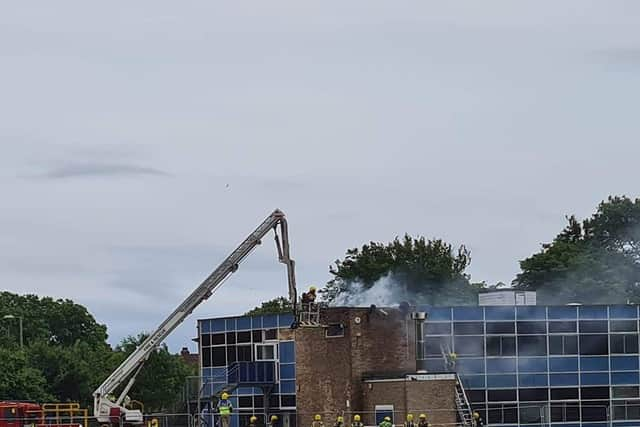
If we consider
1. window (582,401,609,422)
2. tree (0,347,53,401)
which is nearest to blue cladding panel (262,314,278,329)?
window (582,401,609,422)

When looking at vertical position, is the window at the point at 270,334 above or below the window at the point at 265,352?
above

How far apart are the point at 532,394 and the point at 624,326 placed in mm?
5988

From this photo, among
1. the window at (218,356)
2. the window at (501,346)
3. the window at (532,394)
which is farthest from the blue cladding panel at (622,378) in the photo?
the window at (218,356)

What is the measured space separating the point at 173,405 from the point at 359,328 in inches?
1669

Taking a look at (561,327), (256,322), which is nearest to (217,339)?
(256,322)

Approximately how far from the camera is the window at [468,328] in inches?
2928

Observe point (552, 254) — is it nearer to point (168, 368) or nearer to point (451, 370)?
point (168, 368)

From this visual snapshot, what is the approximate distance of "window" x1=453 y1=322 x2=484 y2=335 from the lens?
74375 millimetres

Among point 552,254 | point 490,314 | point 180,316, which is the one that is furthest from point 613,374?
point 552,254

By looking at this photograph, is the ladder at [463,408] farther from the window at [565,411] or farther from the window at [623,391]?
the window at [623,391]

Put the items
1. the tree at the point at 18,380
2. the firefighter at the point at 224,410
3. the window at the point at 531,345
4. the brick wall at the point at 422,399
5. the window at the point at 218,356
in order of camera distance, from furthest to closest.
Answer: the tree at the point at 18,380 < the window at the point at 218,356 < the window at the point at 531,345 < the brick wall at the point at 422,399 < the firefighter at the point at 224,410

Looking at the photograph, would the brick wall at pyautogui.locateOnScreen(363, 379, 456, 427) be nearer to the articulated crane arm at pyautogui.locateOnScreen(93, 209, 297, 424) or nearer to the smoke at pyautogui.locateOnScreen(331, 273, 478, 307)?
the articulated crane arm at pyautogui.locateOnScreen(93, 209, 297, 424)

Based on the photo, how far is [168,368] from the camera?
109 metres

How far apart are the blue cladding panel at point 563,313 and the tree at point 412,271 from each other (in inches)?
1566
